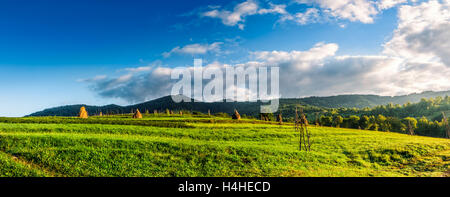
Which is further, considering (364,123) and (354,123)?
(354,123)

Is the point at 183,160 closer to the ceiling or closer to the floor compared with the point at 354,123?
closer to the ceiling

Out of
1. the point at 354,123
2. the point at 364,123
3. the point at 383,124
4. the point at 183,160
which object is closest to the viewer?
the point at 183,160

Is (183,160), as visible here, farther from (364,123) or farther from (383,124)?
(383,124)

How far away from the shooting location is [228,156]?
21.0 m

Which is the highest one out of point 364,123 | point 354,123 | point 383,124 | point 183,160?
point 183,160

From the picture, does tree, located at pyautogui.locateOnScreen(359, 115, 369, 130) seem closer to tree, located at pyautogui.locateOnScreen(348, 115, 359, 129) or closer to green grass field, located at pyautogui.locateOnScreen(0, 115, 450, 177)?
tree, located at pyautogui.locateOnScreen(348, 115, 359, 129)

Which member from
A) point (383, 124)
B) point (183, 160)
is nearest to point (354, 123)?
point (383, 124)

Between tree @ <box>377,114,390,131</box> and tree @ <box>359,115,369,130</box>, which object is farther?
tree @ <box>359,115,369,130</box>

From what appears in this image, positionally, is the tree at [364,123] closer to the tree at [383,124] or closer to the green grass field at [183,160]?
the tree at [383,124]

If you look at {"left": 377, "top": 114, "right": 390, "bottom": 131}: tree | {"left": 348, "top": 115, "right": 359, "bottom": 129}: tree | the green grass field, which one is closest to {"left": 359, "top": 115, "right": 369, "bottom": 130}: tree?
{"left": 348, "top": 115, "right": 359, "bottom": 129}: tree

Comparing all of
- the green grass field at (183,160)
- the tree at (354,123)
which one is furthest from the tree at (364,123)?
the green grass field at (183,160)
